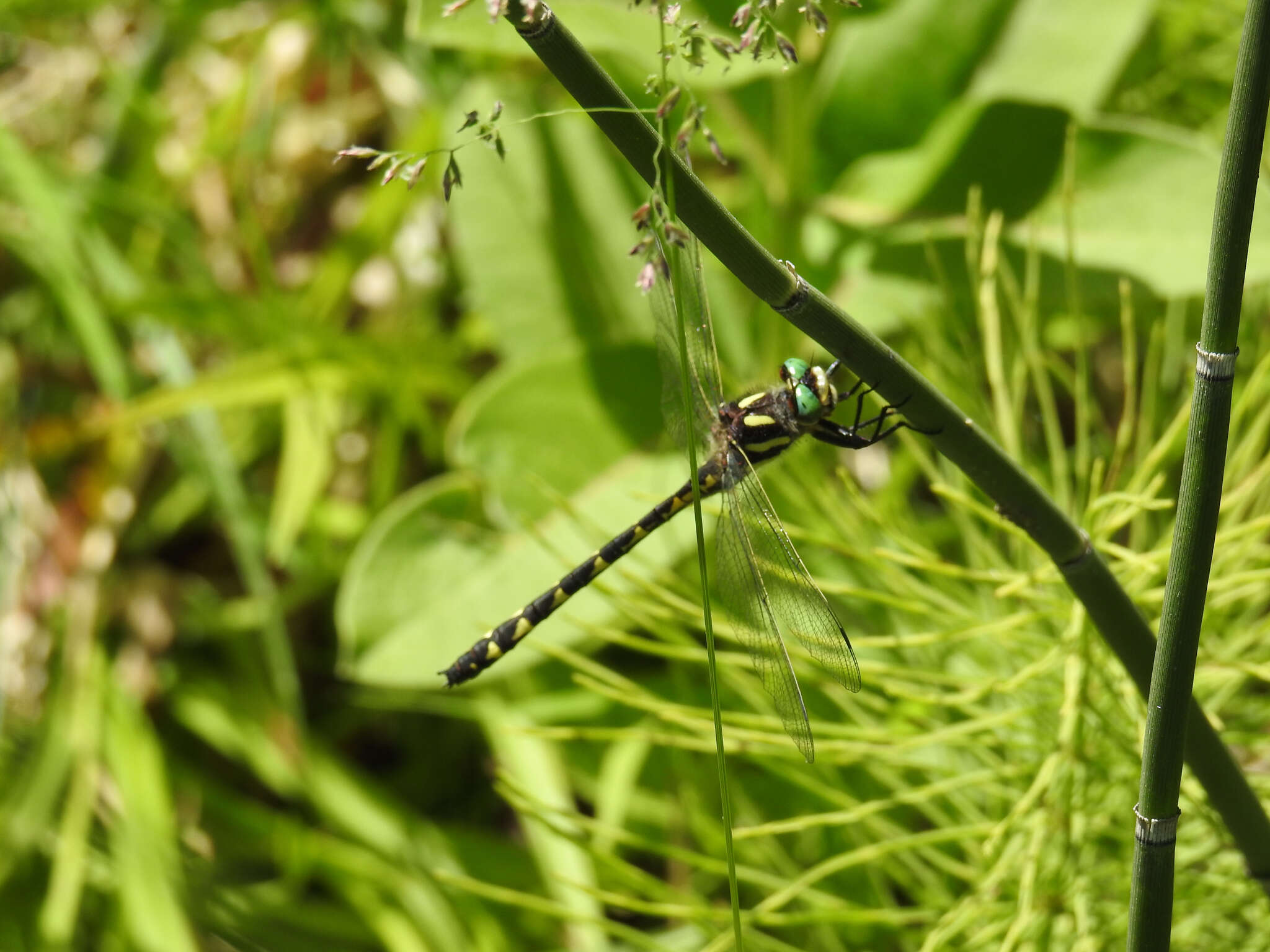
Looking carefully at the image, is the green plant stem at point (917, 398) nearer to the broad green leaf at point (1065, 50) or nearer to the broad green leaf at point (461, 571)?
the broad green leaf at point (461, 571)

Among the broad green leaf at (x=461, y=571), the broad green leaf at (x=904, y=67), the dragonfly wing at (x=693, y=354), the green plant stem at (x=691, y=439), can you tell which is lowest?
the green plant stem at (x=691, y=439)

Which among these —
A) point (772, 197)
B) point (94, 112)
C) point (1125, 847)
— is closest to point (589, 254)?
point (772, 197)

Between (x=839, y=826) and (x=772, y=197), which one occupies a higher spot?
(x=772, y=197)

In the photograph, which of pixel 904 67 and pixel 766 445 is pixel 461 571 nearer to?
pixel 766 445

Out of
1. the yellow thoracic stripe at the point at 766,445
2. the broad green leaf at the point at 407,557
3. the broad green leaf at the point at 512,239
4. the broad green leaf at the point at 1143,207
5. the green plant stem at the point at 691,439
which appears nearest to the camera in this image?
the green plant stem at the point at 691,439

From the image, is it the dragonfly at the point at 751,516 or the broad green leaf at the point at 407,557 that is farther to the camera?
the broad green leaf at the point at 407,557

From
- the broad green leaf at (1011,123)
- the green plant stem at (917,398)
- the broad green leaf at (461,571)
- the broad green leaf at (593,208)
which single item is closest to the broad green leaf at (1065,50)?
the broad green leaf at (1011,123)

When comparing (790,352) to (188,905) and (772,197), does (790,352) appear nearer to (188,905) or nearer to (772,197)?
(772,197)

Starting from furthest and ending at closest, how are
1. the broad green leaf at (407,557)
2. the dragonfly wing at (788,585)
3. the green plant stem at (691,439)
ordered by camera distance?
1. the broad green leaf at (407,557)
2. the dragonfly wing at (788,585)
3. the green plant stem at (691,439)
